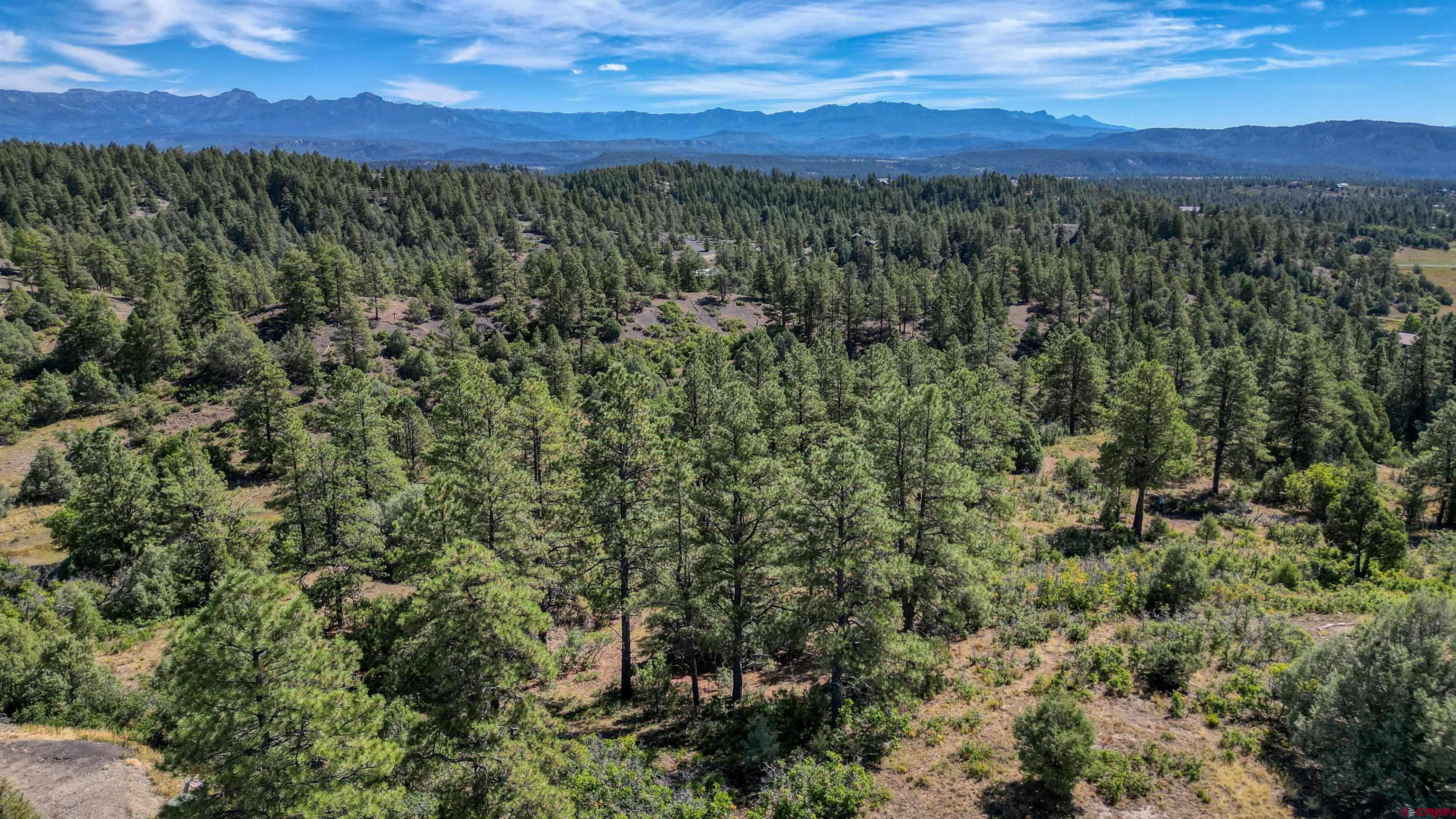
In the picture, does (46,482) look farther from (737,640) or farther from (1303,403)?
(1303,403)

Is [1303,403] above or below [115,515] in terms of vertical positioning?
above

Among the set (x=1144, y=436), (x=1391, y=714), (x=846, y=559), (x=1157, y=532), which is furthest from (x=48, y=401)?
(x=1391, y=714)

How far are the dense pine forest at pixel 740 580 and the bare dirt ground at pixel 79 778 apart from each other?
696 mm

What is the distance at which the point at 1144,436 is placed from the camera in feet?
108

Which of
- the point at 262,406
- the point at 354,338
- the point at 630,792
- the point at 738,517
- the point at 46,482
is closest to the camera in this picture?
the point at 630,792

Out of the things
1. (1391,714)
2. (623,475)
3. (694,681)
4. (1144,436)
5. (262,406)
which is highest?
(623,475)

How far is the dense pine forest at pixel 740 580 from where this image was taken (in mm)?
14172

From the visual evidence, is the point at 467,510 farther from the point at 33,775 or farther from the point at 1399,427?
the point at 1399,427

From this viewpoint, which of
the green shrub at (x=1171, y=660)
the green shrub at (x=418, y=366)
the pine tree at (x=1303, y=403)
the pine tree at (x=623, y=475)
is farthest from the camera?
the green shrub at (x=418, y=366)

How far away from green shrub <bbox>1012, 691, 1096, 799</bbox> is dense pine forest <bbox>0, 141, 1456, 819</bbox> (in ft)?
0.32

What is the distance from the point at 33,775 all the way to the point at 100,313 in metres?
71.9

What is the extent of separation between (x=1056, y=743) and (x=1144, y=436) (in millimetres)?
23438

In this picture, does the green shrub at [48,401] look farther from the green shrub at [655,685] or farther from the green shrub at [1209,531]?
the green shrub at [1209,531]

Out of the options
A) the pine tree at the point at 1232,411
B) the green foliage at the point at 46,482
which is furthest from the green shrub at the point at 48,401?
the pine tree at the point at 1232,411
